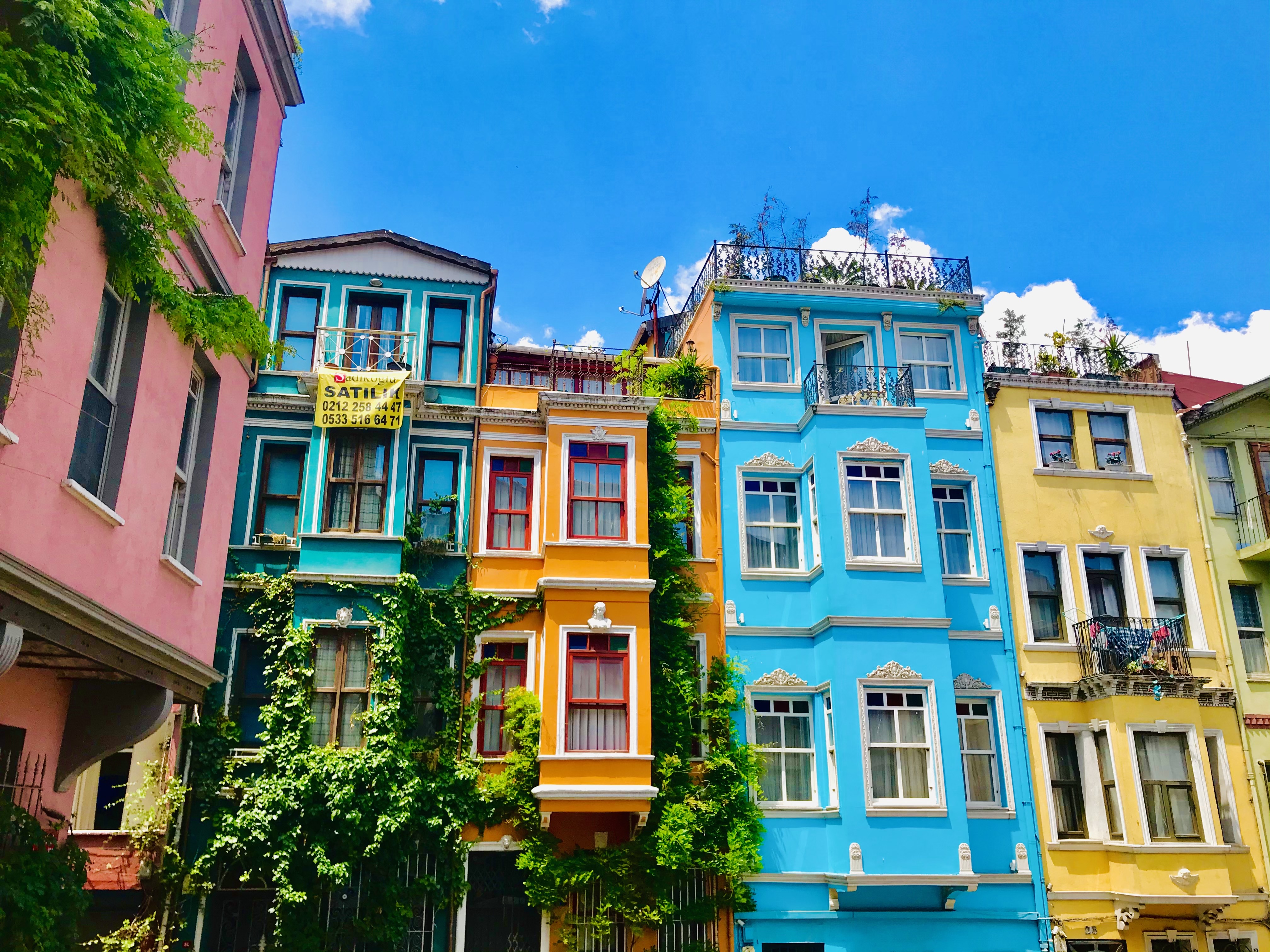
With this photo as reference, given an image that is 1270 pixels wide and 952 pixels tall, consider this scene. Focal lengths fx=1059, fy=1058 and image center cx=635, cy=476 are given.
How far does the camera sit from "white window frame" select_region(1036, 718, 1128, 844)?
64.2 ft

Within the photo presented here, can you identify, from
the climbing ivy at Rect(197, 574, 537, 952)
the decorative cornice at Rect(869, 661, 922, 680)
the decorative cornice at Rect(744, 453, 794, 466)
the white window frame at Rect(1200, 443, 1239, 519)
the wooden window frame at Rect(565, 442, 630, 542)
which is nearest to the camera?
the climbing ivy at Rect(197, 574, 537, 952)

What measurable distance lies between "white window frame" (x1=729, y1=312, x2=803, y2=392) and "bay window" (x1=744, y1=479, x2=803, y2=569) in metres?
1.99

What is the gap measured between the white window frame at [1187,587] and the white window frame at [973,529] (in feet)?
11.2

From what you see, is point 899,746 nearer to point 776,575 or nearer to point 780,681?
point 780,681

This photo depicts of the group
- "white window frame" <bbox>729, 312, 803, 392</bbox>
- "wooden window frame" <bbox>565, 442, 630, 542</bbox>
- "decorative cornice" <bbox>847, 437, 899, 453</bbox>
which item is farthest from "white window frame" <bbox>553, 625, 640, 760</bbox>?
"white window frame" <bbox>729, 312, 803, 392</bbox>

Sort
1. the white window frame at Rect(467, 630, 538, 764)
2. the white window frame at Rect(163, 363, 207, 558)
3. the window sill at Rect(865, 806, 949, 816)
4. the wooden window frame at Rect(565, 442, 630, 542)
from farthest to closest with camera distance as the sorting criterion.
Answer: the wooden window frame at Rect(565, 442, 630, 542) → the white window frame at Rect(467, 630, 538, 764) → the window sill at Rect(865, 806, 949, 816) → the white window frame at Rect(163, 363, 207, 558)

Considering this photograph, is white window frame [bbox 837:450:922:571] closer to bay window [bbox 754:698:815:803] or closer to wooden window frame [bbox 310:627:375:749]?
bay window [bbox 754:698:815:803]

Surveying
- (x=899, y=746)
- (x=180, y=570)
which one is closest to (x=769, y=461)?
(x=899, y=746)

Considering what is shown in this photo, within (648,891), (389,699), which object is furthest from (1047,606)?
(389,699)

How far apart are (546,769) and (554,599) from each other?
2.98m

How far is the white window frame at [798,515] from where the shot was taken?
2066 cm

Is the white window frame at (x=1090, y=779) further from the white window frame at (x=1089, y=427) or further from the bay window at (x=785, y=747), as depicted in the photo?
the white window frame at (x=1089, y=427)

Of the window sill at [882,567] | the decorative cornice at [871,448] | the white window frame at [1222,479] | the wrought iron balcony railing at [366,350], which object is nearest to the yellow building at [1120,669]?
the white window frame at [1222,479]

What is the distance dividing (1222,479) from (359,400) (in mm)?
18256
